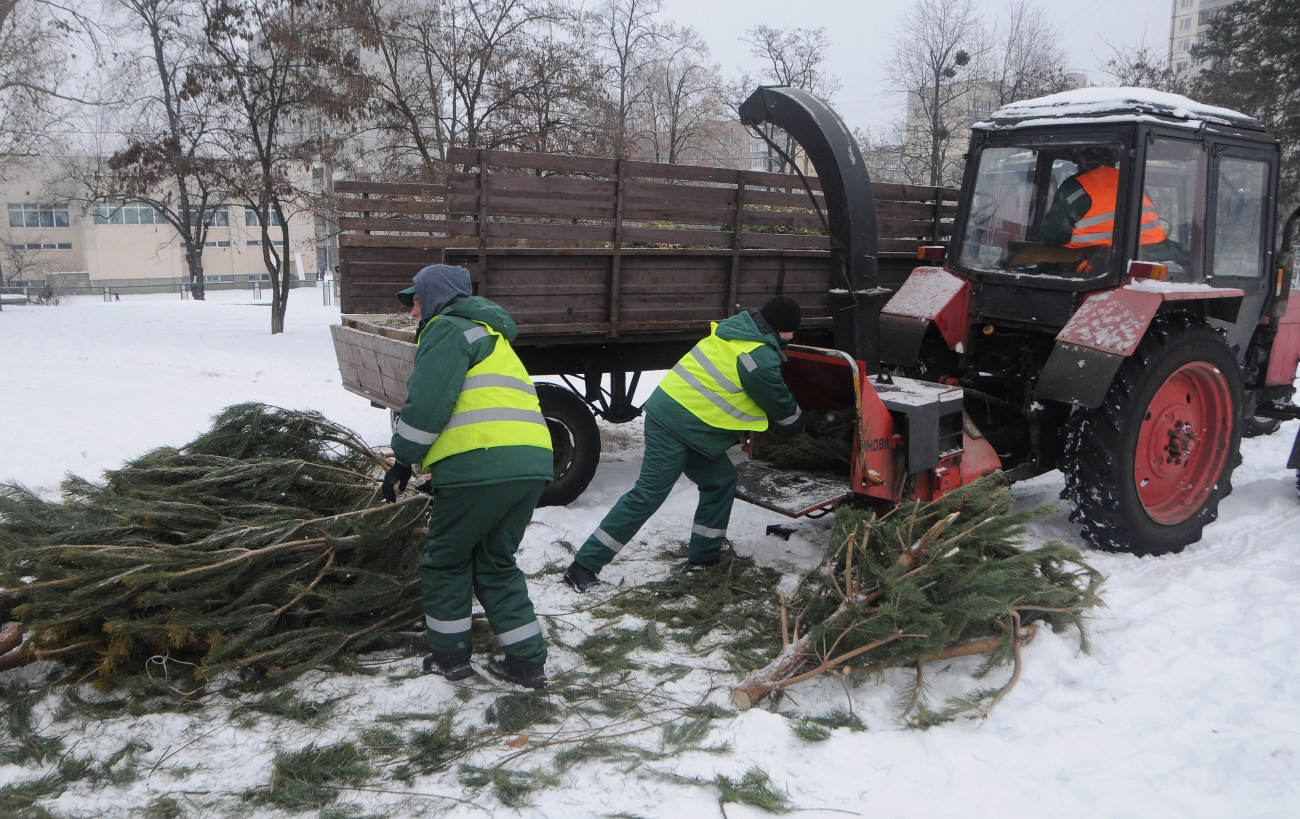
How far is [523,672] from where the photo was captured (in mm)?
3668

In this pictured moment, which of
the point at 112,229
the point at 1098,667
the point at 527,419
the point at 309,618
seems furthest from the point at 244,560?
the point at 112,229

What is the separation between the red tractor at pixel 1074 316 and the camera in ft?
15.9

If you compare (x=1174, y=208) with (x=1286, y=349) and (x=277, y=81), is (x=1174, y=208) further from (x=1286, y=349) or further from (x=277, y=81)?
(x=277, y=81)

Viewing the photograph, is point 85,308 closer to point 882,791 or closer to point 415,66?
point 415,66

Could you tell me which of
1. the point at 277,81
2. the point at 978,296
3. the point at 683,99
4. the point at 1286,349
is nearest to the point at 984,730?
the point at 978,296

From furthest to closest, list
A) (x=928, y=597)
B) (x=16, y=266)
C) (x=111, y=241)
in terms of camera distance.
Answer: (x=111, y=241), (x=16, y=266), (x=928, y=597)

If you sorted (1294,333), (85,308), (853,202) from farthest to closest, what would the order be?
(85,308), (1294,333), (853,202)

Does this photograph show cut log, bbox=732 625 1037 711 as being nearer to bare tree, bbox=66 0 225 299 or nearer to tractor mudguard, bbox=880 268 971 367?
tractor mudguard, bbox=880 268 971 367

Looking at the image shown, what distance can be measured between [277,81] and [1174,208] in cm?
1479

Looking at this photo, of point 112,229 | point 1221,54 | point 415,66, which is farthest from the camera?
point 112,229

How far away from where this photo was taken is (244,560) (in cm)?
370

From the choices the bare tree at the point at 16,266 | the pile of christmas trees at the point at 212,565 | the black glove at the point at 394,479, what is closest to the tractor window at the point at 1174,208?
the black glove at the point at 394,479

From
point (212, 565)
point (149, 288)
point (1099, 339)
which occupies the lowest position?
point (212, 565)

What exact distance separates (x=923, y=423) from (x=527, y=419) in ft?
6.82
